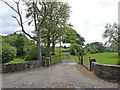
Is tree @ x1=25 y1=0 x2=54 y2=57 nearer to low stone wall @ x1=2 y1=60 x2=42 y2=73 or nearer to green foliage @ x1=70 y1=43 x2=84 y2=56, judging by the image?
low stone wall @ x1=2 y1=60 x2=42 y2=73

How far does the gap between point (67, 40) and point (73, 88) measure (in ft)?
136

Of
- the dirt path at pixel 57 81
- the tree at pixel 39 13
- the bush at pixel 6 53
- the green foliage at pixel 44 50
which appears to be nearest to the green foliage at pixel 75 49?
the bush at pixel 6 53

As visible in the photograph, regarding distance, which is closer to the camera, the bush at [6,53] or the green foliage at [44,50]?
the green foliage at [44,50]

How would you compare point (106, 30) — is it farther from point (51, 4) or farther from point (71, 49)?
point (51, 4)

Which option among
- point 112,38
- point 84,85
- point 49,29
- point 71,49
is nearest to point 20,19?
point 49,29

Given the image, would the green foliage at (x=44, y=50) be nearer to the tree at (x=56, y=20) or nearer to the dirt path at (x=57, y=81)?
the tree at (x=56, y=20)

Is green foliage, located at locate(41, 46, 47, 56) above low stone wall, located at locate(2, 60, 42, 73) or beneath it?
above

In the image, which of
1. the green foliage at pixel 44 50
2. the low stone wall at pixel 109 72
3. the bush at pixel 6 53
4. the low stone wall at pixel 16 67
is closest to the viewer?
the low stone wall at pixel 109 72

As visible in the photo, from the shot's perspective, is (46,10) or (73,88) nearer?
(73,88)

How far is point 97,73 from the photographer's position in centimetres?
1523

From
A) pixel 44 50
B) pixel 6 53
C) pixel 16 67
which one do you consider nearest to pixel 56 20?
pixel 44 50

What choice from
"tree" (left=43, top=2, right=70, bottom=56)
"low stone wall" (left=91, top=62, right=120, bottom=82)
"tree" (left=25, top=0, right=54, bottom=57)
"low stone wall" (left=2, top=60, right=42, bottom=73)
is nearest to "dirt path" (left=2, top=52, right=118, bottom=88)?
"low stone wall" (left=91, top=62, right=120, bottom=82)

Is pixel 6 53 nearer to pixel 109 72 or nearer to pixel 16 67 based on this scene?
pixel 16 67

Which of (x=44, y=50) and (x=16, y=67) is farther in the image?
(x=44, y=50)
